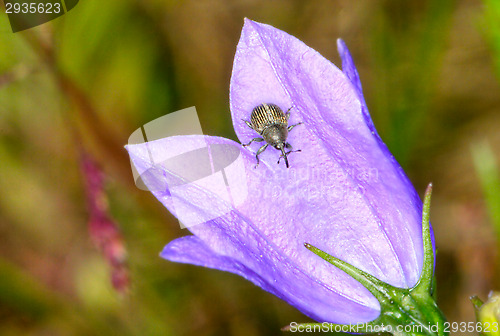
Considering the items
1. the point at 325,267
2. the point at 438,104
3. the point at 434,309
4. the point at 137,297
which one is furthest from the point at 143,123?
the point at 434,309

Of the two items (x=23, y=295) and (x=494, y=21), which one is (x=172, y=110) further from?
(x=494, y=21)

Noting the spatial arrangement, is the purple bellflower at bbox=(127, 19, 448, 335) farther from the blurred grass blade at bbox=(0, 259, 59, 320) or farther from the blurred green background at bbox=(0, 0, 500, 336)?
the blurred grass blade at bbox=(0, 259, 59, 320)

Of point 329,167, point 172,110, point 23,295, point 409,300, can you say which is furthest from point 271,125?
point 23,295

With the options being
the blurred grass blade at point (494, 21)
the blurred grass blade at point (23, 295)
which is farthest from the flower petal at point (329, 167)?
the blurred grass blade at point (23, 295)

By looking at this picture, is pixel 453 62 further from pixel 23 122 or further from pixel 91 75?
Answer: pixel 23 122

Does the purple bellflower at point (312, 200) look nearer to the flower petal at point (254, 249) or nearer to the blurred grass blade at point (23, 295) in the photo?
the flower petal at point (254, 249)

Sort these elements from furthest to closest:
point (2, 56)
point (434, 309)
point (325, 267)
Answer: point (2, 56)
point (325, 267)
point (434, 309)

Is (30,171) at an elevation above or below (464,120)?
above
